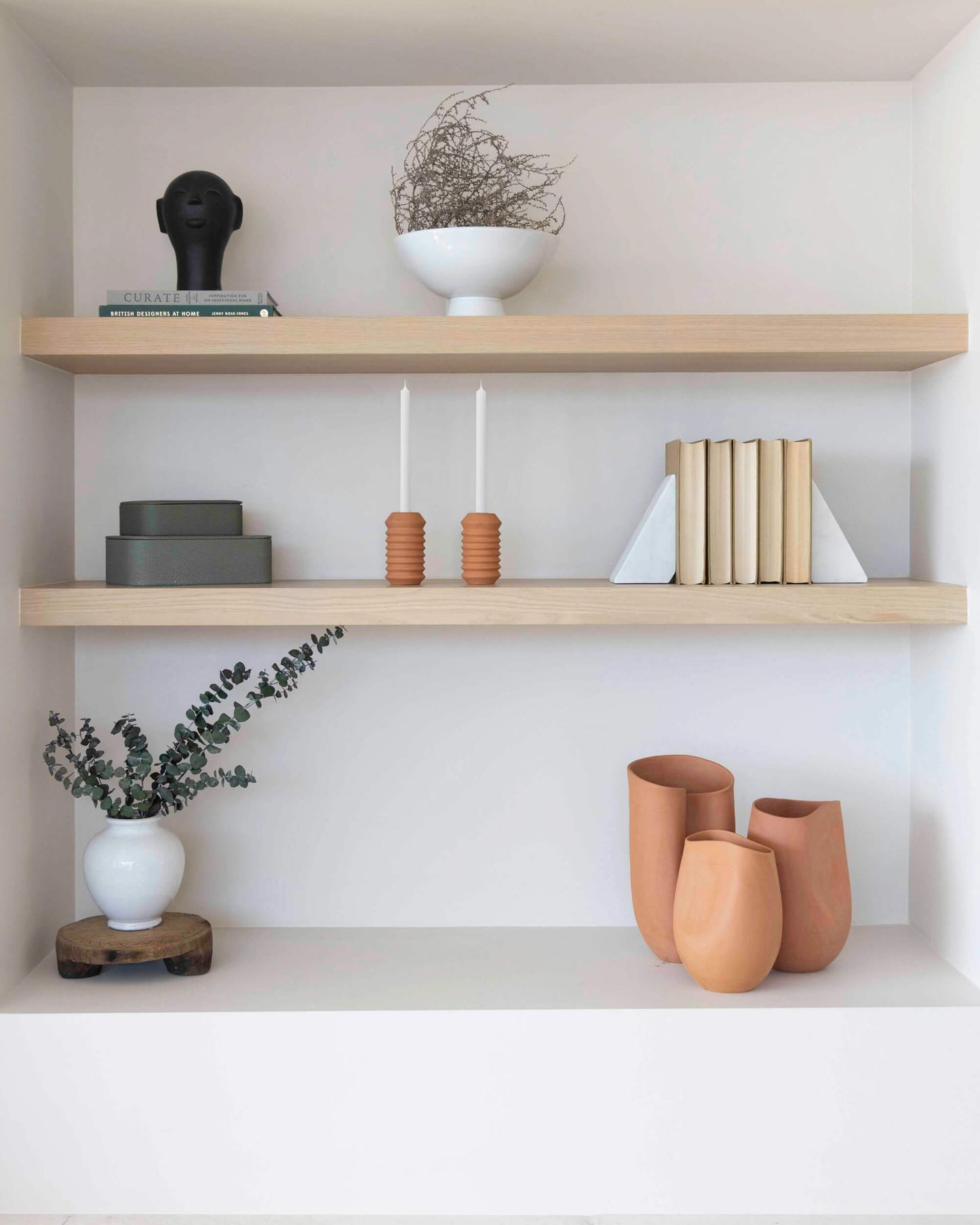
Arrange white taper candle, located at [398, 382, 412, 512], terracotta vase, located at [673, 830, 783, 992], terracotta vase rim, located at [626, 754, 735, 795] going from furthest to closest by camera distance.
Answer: terracotta vase rim, located at [626, 754, 735, 795] < white taper candle, located at [398, 382, 412, 512] < terracotta vase, located at [673, 830, 783, 992]

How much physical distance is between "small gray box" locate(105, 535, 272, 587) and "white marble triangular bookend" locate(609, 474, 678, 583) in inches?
22.1

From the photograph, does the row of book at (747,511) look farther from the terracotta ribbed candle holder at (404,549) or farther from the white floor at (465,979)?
the white floor at (465,979)

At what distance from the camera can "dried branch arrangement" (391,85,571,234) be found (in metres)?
1.78

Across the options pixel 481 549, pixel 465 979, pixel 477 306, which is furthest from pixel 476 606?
pixel 465 979

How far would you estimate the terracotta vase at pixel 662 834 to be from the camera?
5.68ft

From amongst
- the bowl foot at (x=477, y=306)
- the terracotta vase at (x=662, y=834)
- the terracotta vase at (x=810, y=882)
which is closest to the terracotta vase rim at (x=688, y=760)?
the terracotta vase at (x=662, y=834)

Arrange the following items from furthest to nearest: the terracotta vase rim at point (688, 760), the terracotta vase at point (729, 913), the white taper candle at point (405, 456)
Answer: the terracotta vase rim at point (688, 760)
the white taper candle at point (405, 456)
the terracotta vase at point (729, 913)

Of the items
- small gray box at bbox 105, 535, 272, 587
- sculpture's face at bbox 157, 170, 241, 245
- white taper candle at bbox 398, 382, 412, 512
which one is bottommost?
small gray box at bbox 105, 535, 272, 587

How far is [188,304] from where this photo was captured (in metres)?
1.71

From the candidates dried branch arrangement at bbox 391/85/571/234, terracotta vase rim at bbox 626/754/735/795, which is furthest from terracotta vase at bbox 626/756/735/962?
dried branch arrangement at bbox 391/85/571/234

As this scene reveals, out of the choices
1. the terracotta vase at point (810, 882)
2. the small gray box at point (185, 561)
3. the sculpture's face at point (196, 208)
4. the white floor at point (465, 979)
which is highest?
the sculpture's face at point (196, 208)

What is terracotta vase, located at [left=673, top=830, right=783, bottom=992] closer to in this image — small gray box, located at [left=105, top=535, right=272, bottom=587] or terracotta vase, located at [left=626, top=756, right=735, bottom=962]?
terracotta vase, located at [left=626, top=756, right=735, bottom=962]

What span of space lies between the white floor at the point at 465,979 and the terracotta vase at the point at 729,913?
0.04 metres

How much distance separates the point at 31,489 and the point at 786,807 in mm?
1268
